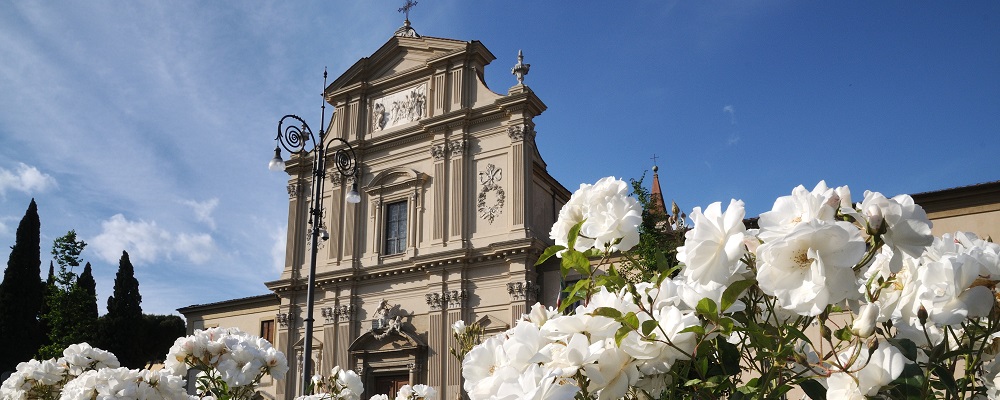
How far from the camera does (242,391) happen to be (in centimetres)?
344

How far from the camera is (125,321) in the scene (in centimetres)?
3162

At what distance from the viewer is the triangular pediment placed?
21391mm

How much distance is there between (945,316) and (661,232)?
13.6 meters

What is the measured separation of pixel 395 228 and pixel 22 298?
1741cm

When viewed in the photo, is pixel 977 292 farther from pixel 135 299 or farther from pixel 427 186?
pixel 135 299

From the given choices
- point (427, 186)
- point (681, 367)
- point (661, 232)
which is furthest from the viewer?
point (427, 186)

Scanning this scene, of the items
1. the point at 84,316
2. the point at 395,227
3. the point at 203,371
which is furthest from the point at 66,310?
the point at 203,371

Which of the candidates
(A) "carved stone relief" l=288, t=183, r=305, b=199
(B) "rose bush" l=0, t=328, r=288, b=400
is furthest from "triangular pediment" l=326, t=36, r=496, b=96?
(B) "rose bush" l=0, t=328, r=288, b=400

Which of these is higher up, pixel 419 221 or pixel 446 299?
pixel 419 221

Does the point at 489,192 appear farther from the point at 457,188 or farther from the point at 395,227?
the point at 395,227

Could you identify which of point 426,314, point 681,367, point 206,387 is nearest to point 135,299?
point 426,314

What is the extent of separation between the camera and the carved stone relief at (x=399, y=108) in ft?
72.3

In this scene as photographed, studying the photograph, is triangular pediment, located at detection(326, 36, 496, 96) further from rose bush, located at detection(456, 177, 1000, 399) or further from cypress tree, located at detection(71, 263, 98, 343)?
rose bush, located at detection(456, 177, 1000, 399)

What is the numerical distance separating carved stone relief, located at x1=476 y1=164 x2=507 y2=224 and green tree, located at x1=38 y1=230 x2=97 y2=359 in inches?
711
